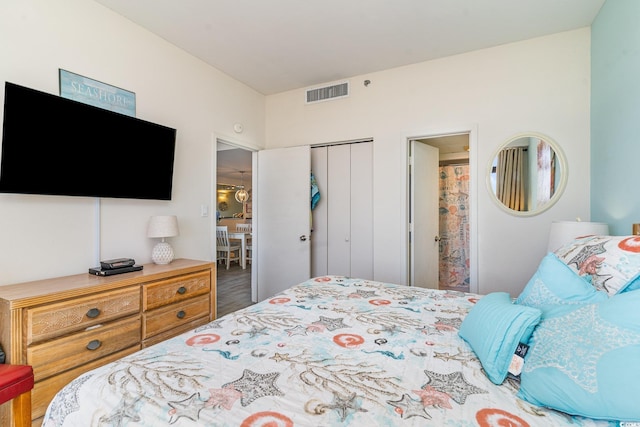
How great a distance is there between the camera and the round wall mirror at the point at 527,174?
→ 2.75 metres

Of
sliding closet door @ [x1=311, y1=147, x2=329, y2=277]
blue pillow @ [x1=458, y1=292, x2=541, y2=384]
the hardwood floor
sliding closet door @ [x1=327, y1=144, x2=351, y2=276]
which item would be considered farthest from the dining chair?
blue pillow @ [x1=458, y1=292, x2=541, y2=384]

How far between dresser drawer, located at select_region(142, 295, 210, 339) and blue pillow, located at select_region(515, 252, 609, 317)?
2.22 m

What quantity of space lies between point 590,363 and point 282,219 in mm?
3346

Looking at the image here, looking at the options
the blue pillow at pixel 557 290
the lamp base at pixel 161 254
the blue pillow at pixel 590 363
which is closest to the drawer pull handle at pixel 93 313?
the lamp base at pixel 161 254

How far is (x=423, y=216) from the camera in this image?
148 inches

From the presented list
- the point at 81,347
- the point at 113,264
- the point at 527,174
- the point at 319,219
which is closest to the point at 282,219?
the point at 319,219

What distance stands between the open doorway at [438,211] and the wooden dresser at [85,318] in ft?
7.88

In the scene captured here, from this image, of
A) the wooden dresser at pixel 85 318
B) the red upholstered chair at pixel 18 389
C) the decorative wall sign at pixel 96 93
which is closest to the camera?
the red upholstered chair at pixel 18 389

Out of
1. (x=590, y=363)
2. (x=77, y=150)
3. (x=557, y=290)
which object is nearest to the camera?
(x=590, y=363)

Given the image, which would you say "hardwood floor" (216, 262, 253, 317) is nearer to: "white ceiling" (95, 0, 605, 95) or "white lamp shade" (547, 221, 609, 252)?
"white ceiling" (95, 0, 605, 95)

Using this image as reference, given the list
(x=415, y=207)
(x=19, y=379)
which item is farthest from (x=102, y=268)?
(x=415, y=207)

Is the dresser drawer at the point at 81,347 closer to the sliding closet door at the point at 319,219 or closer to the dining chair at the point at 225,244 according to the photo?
the sliding closet door at the point at 319,219

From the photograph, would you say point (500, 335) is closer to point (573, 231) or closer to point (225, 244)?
point (573, 231)

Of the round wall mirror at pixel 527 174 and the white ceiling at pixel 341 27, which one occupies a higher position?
the white ceiling at pixel 341 27
